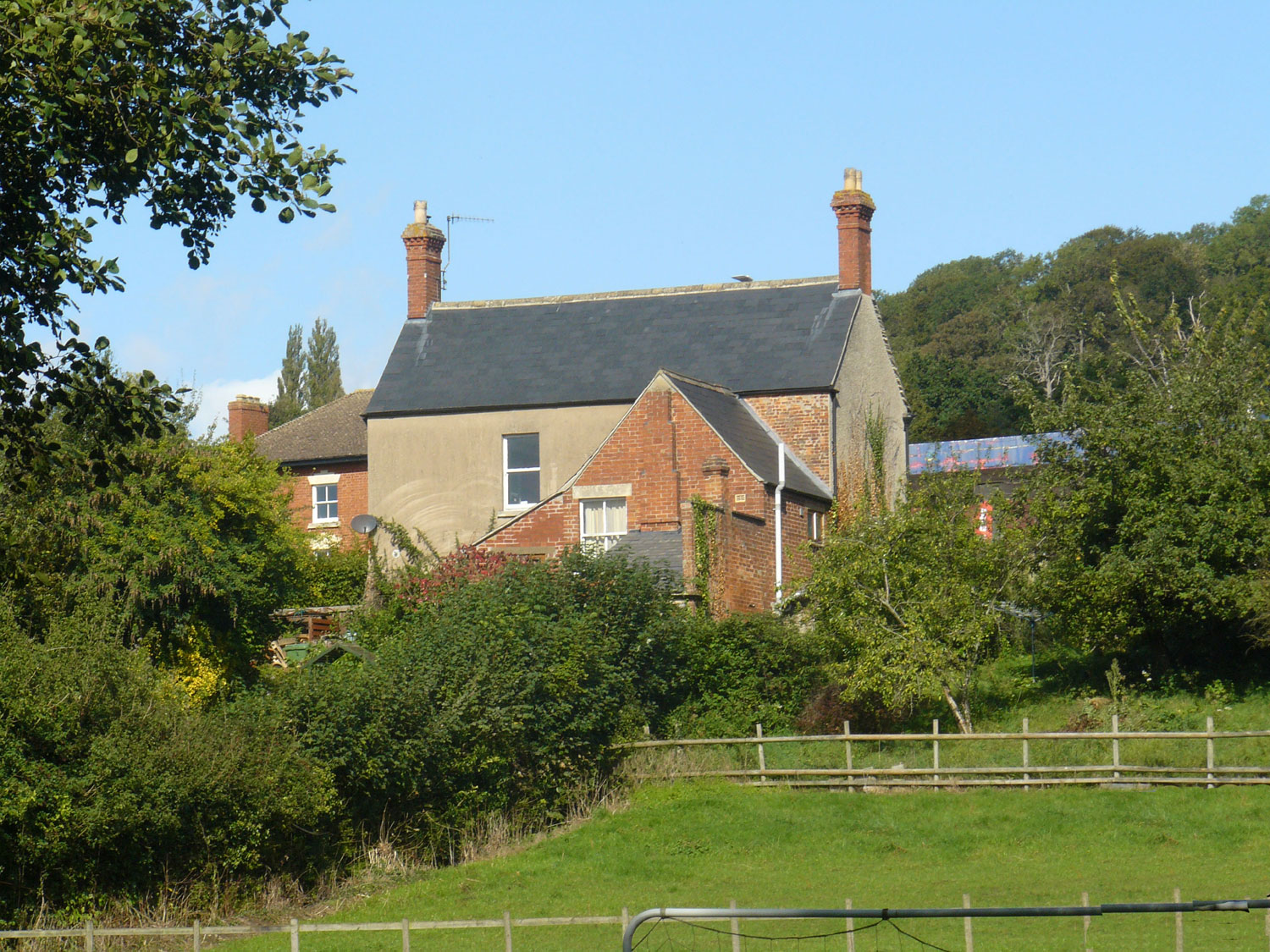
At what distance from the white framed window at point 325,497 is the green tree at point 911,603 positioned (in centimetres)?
2141

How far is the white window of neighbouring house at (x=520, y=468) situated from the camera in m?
40.5

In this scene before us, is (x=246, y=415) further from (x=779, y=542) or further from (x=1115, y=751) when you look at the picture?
→ (x=1115, y=751)

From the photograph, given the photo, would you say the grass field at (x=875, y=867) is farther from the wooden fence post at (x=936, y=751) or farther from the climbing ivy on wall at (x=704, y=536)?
the climbing ivy on wall at (x=704, y=536)

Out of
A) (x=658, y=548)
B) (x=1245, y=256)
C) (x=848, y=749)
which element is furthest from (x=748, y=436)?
(x=1245, y=256)

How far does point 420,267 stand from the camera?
148ft

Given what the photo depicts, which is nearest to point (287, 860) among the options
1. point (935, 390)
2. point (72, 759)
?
point (72, 759)

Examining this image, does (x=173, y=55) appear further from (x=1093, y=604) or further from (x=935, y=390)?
(x=935, y=390)

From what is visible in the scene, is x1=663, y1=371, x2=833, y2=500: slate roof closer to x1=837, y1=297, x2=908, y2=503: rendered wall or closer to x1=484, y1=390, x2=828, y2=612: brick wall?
x1=484, y1=390, x2=828, y2=612: brick wall

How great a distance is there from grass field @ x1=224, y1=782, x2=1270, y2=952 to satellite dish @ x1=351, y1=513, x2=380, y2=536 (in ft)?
53.5

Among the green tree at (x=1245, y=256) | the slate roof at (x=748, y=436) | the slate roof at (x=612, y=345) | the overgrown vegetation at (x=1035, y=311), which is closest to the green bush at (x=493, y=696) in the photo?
the slate roof at (x=748, y=436)

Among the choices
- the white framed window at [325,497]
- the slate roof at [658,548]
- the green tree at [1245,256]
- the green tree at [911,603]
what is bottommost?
the green tree at [911,603]

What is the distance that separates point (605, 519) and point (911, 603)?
27.4 feet

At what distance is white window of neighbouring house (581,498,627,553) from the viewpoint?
113 feet

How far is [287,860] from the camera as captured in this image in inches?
826
